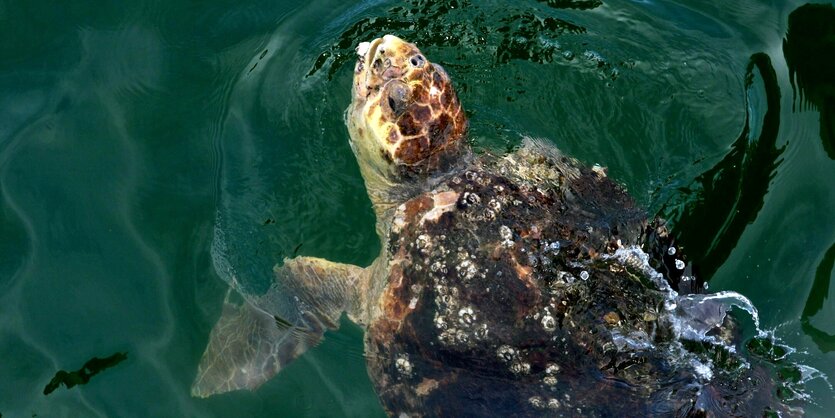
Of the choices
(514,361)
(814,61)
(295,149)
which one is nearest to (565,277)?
(514,361)

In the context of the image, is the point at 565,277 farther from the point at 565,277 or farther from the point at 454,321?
the point at 454,321

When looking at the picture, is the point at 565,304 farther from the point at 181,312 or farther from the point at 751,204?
the point at 181,312

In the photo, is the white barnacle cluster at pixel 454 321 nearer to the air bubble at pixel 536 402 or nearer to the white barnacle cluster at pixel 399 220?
the air bubble at pixel 536 402

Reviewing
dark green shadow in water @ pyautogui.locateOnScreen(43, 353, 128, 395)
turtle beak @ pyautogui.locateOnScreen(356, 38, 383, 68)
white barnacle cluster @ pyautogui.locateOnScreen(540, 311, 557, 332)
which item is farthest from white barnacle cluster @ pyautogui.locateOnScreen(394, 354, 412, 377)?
dark green shadow in water @ pyautogui.locateOnScreen(43, 353, 128, 395)

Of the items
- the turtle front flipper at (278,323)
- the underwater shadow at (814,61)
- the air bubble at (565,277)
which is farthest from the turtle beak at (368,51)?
the underwater shadow at (814,61)

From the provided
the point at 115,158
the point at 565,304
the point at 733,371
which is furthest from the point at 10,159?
the point at 733,371

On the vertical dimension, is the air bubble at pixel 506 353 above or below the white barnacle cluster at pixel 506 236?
below
